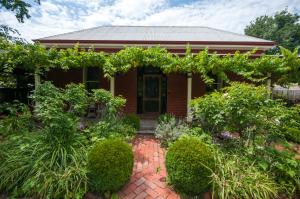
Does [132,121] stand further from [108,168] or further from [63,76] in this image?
[63,76]

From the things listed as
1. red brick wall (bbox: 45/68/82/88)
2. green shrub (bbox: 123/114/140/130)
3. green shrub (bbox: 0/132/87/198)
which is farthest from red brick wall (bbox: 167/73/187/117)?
green shrub (bbox: 0/132/87/198)

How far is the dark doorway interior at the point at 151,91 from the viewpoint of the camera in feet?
32.8

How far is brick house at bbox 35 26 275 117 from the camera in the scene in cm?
866

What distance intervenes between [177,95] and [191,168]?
6300 mm

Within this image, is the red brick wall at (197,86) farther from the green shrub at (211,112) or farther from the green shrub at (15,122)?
the green shrub at (15,122)

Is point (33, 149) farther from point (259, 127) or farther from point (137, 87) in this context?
point (137, 87)

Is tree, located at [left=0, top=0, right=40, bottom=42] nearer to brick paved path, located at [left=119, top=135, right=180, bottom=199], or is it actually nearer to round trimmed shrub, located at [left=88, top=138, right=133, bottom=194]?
round trimmed shrub, located at [left=88, top=138, right=133, bottom=194]

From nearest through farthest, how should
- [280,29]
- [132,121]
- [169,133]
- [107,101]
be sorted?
[107,101] < [169,133] < [132,121] < [280,29]

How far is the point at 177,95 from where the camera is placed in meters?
9.65

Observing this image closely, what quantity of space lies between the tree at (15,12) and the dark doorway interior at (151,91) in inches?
210

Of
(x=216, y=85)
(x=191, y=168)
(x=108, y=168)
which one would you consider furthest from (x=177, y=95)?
(x=108, y=168)

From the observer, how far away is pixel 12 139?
4672 millimetres

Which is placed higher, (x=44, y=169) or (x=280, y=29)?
(x=280, y=29)

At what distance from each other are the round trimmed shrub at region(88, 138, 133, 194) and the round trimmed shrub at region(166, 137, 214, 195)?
0.90 meters
